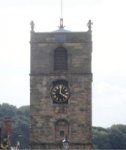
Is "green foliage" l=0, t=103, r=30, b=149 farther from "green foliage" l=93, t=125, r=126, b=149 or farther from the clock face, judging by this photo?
the clock face

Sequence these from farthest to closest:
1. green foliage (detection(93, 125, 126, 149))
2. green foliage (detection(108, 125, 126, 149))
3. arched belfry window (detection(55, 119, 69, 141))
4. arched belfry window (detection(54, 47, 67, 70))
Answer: green foliage (detection(93, 125, 126, 149)) → green foliage (detection(108, 125, 126, 149)) → arched belfry window (detection(54, 47, 67, 70)) → arched belfry window (detection(55, 119, 69, 141))

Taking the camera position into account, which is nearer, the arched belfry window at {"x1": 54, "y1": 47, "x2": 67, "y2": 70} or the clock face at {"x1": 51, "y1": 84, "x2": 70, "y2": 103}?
the clock face at {"x1": 51, "y1": 84, "x2": 70, "y2": 103}

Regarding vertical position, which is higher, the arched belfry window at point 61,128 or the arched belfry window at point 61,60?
the arched belfry window at point 61,60

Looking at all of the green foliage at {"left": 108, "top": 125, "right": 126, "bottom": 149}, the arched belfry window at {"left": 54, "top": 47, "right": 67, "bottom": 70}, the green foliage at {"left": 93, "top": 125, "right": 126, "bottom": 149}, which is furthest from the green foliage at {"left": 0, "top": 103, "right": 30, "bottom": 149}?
the arched belfry window at {"left": 54, "top": 47, "right": 67, "bottom": 70}

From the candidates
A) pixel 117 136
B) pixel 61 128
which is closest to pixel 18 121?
pixel 117 136

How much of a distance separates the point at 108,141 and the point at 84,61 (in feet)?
288

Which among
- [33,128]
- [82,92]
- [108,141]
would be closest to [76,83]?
[82,92]

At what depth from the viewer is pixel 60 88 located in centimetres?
6606

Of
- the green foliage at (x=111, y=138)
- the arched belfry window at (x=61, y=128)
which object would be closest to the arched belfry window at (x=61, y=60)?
the arched belfry window at (x=61, y=128)

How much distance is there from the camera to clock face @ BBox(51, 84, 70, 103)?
65.8m

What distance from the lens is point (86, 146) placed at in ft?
213

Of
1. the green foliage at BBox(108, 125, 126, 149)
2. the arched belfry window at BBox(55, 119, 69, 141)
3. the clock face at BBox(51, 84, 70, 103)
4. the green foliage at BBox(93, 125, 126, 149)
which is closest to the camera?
the arched belfry window at BBox(55, 119, 69, 141)

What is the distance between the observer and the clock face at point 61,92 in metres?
65.8

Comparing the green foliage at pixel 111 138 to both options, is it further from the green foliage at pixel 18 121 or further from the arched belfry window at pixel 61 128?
the arched belfry window at pixel 61 128
